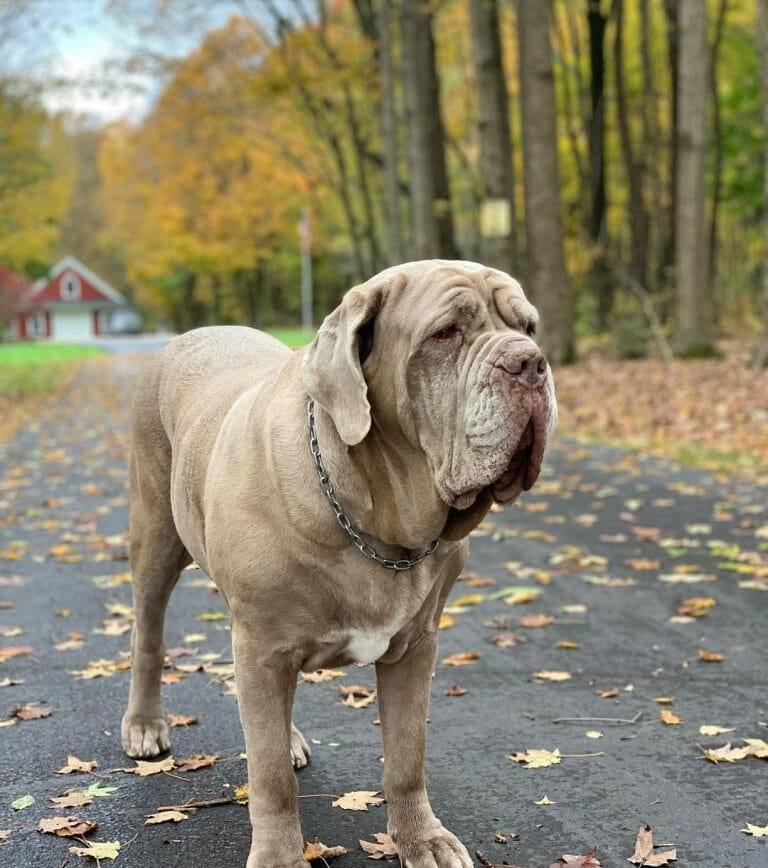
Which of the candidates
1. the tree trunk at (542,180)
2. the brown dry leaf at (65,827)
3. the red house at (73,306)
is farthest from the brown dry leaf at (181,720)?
the red house at (73,306)

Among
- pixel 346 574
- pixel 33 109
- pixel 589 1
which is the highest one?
pixel 589 1

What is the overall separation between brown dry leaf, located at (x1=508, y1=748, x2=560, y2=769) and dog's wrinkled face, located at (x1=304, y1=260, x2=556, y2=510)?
151 cm

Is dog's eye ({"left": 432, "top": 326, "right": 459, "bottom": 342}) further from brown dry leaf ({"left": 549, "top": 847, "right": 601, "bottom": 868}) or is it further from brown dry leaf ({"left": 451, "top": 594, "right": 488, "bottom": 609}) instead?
brown dry leaf ({"left": 451, "top": 594, "right": 488, "bottom": 609})

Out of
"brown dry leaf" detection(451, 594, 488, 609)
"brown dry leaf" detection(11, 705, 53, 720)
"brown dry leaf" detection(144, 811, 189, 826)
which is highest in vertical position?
"brown dry leaf" detection(144, 811, 189, 826)

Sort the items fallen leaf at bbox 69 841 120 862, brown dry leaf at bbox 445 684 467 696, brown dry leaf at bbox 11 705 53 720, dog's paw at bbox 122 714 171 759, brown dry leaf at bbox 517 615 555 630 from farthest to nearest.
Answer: brown dry leaf at bbox 517 615 555 630, brown dry leaf at bbox 445 684 467 696, brown dry leaf at bbox 11 705 53 720, dog's paw at bbox 122 714 171 759, fallen leaf at bbox 69 841 120 862

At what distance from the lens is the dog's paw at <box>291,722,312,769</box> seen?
3.89 m

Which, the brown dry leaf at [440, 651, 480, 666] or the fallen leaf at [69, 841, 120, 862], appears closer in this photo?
the fallen leaf at [69, 841, 120, 862]

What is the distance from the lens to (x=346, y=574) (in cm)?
289

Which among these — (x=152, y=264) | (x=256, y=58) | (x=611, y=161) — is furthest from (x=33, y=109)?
(x=152, y=264)

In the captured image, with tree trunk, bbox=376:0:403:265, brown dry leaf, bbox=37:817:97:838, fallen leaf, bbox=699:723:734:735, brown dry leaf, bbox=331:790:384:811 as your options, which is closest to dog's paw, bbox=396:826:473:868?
brown dry leaf, bbox=331:790:384:811

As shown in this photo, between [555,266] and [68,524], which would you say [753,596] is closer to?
[68,524]

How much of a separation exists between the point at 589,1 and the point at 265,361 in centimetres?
2303

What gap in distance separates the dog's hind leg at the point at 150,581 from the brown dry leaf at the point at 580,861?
1.63 metres

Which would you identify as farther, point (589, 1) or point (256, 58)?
point (256, 58)
